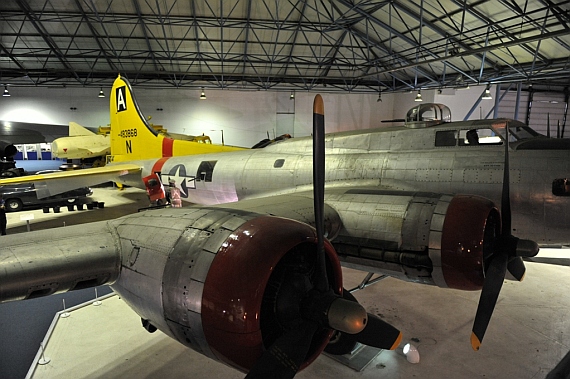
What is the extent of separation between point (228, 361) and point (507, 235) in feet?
10.9

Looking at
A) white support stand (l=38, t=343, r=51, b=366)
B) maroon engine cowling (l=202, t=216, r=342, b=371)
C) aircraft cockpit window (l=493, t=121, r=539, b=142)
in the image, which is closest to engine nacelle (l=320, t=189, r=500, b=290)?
maroon engine cowling (l=202, t=216, r=342, b=371)

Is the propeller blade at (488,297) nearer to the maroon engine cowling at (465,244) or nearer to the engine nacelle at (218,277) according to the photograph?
the maroon engine cowling at (465,244)

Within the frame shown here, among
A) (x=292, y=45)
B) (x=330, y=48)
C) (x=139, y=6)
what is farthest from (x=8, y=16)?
(x=330, y=48)

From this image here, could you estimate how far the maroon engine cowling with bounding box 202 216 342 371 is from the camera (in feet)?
7.74

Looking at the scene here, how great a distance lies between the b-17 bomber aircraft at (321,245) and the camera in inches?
96.0

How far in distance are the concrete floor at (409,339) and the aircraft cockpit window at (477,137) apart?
8.72ft

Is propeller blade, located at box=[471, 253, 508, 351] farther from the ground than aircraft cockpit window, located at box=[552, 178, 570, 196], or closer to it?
closer to it

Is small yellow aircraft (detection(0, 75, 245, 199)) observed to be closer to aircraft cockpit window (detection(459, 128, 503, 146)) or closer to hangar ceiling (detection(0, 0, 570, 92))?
aircraft cockpit window (detection(459, 128, 503, 146))

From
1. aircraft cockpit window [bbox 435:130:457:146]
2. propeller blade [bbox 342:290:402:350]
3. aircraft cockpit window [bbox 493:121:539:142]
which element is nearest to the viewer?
propeller blade [bbox 342:290:402:350]

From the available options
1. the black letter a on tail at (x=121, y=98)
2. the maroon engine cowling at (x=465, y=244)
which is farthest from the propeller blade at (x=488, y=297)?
the black letter a on tail at (x=121, y=98)

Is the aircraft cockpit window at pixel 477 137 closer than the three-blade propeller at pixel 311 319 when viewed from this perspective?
No

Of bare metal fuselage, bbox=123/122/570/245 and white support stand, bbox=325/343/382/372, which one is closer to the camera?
white support stand, bbox=325/343/382/372

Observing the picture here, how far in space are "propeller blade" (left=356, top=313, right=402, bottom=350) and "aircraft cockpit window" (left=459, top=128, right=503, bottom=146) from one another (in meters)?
4.26

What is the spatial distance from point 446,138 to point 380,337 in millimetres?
4439
